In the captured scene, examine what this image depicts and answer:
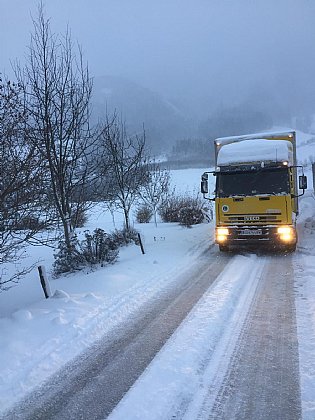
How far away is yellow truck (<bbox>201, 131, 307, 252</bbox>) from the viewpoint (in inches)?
413

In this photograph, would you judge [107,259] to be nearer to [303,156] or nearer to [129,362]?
[129,362]

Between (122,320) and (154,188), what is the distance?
16.0m

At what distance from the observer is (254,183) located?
10.8m

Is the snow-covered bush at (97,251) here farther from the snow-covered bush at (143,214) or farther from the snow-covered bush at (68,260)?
the snow-covered bush at (143,214)

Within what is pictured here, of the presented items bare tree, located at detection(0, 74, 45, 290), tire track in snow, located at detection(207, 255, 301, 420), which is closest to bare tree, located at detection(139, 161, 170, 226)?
bare tree, located at detection(0, 74, 45, 290)

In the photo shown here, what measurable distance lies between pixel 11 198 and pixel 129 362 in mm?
3332

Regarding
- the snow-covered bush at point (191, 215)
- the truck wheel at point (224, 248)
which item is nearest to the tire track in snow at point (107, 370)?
the truck wheel at point (224, 248)

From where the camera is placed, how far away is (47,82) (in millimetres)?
9578

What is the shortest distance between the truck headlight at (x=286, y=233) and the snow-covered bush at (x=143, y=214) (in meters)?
14.1

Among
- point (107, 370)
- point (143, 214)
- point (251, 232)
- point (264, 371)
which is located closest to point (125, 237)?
point (251, 232)

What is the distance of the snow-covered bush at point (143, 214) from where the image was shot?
24.2 meters

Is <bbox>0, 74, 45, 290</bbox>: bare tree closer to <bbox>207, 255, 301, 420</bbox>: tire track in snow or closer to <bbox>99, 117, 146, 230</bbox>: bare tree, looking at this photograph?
<bbox>207, 255, 301, 420</bbox>: tire track in snow

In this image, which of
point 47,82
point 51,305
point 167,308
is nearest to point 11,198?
point 51,305

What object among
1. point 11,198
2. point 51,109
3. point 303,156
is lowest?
point 11,198
